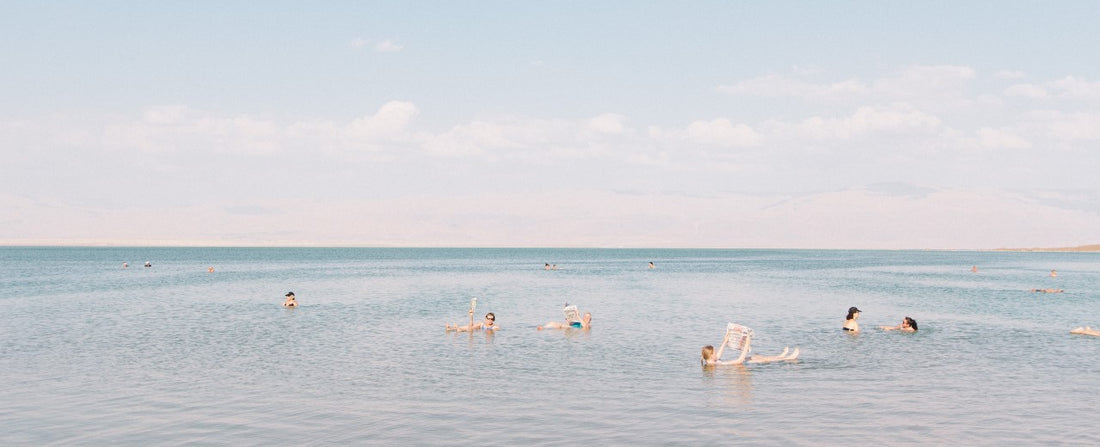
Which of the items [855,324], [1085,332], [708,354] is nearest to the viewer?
[708,354]

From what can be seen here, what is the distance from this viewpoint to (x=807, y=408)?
21.3m

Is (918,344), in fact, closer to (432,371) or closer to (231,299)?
(432,371)

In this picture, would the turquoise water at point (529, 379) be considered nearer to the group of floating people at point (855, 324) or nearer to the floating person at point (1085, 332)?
the floating person at point (1085, 332)

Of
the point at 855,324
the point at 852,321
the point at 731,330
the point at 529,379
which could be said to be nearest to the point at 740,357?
the point at 731,330

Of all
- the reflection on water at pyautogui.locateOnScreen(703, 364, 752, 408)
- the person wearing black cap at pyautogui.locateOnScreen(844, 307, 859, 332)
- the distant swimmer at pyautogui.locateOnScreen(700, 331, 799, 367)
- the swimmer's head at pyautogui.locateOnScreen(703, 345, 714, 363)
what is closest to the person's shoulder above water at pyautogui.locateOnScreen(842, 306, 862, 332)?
the person wearing black cap at pyautogui.locateOnScreen(844, 307, 859, 332)

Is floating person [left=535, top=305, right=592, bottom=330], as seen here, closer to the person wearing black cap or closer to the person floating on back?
the person floating on back

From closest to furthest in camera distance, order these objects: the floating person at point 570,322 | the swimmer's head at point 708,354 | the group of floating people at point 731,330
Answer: the swimmer's head at point 708,354, the group of floating people at point 731,330, the floating person at point 570,322

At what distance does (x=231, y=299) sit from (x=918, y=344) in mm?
46356

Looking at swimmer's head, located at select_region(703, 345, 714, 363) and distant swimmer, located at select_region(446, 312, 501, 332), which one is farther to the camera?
distant swimmer, located at select_region(446, 312, 501, 332)

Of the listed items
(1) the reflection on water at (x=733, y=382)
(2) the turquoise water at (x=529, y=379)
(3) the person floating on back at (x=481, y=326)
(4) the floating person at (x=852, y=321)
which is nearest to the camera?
(2) the turquoise water at (x=529, y=379)

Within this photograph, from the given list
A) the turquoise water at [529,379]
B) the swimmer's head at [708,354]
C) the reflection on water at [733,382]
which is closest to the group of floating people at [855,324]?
the turquoise water at [529,379]

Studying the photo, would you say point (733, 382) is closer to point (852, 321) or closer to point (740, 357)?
point (740, 357)

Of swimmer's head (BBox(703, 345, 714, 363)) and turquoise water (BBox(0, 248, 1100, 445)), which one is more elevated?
swimmer's head (BBox(703, 345, 714, 363))

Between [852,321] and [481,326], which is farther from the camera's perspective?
[481,326]
